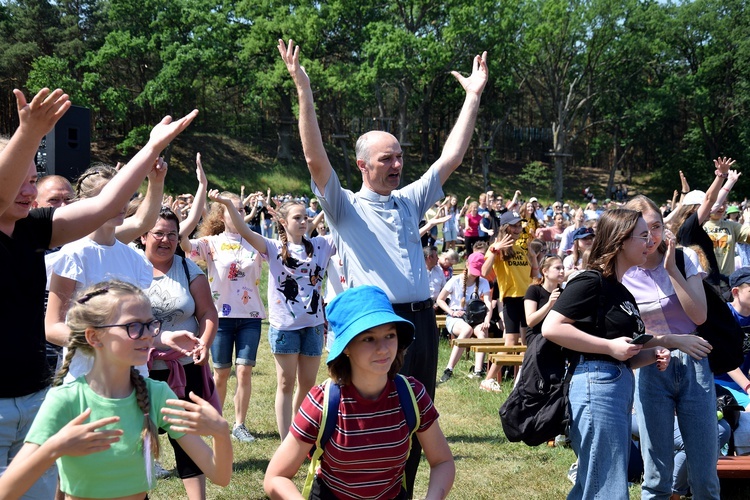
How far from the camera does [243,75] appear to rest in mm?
46656

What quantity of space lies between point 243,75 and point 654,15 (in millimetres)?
28587

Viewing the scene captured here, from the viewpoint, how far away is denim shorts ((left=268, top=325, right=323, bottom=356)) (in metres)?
5.86

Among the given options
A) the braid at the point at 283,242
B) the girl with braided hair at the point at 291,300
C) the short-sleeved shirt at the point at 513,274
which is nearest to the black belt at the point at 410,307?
the girl with braided hair at the point at 291,300

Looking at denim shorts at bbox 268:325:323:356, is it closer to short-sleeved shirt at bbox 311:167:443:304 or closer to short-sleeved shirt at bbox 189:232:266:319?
short-sleeved shirt at bbox 189:232:266:319

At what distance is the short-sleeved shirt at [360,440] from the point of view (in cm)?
288

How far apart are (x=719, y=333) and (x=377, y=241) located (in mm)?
2047

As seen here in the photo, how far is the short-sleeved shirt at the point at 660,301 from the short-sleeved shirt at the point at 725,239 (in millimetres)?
4997

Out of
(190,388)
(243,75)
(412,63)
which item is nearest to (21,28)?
(243,75)

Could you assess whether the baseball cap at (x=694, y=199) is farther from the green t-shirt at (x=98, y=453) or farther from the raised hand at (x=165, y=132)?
the green t-shirt at (x=98, y=453)

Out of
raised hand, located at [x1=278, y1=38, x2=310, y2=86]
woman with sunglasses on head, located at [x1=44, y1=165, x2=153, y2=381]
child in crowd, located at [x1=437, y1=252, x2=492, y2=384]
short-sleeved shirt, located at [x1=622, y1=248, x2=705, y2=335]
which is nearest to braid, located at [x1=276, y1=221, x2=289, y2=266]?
woman with sunglasses on head, located at [x1=44, y1=165, x2=153, y2=381]

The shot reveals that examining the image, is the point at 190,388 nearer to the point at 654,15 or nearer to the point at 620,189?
the point at 620,189

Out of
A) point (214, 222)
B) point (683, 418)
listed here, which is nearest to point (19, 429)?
point (683, 418)

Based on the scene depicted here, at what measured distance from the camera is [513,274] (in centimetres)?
895

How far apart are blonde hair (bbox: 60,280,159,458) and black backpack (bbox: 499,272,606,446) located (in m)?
1.91
